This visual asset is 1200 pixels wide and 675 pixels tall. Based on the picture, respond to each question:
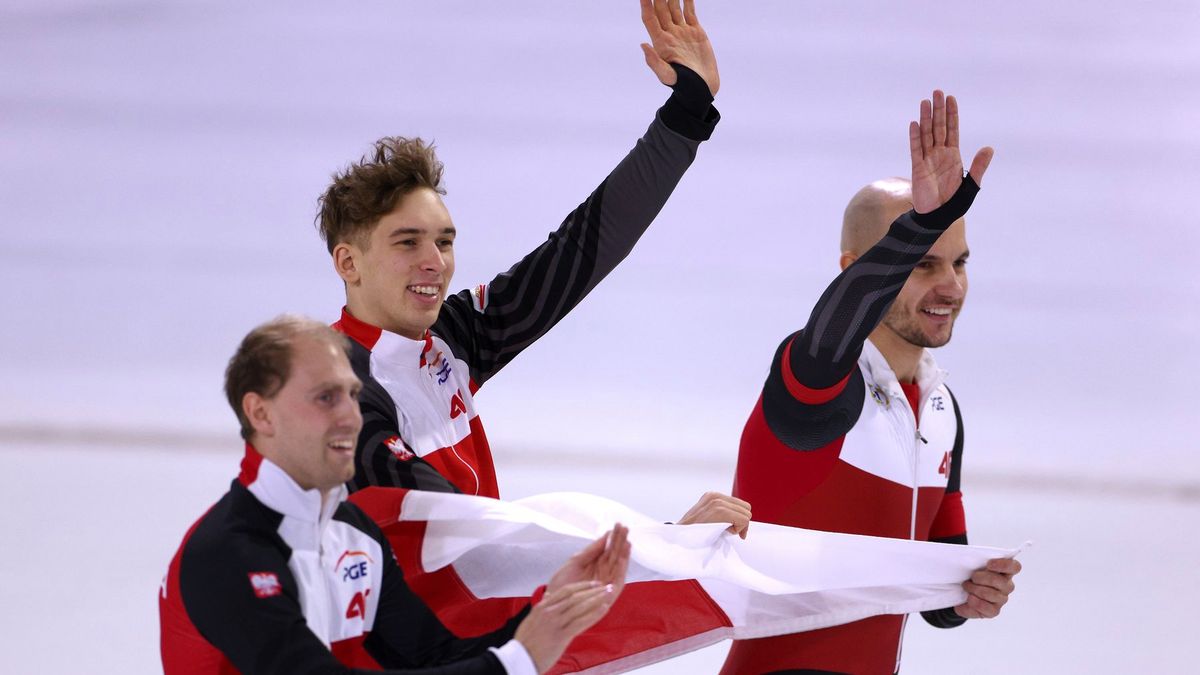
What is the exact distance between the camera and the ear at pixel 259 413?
180 centimetres

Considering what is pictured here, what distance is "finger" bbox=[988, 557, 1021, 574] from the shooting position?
2543 mm

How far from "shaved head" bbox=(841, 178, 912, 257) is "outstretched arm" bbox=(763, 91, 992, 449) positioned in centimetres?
23

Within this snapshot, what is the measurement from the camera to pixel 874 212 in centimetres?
277

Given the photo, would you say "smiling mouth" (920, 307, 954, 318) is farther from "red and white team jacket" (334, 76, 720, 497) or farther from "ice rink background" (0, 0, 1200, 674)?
"ice rink background" (0, 0, 1200, 674)

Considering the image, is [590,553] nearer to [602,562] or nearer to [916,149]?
[602,562]

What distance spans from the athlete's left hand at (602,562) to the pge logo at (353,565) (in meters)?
0.26

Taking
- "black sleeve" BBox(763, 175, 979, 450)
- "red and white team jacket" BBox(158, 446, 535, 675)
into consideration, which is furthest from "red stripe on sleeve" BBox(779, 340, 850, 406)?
"red and white team jacket" BBox(158, 446, 535, 675)

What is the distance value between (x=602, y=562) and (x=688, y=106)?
992mm

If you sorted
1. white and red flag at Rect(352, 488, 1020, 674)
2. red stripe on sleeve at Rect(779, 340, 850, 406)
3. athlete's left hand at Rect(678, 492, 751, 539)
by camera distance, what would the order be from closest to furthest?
white and red flag at Rect(352, 488, 1020, 674), athlete's left hand at Rect(678, 492, 751, 539), red stripe on sleeve at Rect(779, 340, 850, 406)

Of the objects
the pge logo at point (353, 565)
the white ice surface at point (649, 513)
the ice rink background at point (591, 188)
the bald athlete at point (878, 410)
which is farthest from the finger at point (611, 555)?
the ice rink background at point (591, 188)

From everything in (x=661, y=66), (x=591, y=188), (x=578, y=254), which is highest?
(x=591, y=188)

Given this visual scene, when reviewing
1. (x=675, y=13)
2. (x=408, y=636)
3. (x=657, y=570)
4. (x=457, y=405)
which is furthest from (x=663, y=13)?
(x=408, y=636)

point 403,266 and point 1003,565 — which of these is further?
point 1003,565

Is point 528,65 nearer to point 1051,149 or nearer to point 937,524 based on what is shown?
point 1051,149
